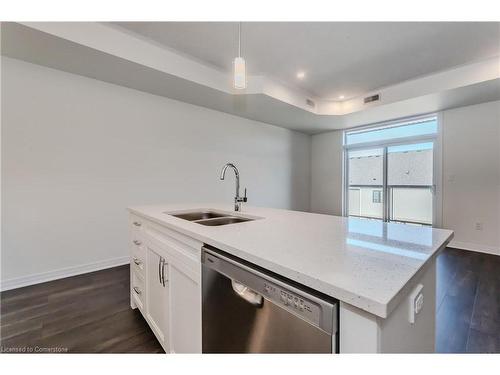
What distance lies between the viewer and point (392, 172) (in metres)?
4.75

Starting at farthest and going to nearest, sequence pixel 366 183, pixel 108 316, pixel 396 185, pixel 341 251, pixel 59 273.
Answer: pixel 366 183, pixel 396 185, pixel 59 273, pixel 108 316, pixel 341 251

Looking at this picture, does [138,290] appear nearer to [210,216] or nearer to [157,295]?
[157,295]

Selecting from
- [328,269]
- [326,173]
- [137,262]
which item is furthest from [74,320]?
[326,173]

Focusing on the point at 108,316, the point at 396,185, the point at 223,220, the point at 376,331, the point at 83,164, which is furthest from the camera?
the point at 396,185

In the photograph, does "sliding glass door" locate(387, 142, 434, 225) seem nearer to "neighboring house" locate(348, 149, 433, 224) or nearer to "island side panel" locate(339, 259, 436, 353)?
"neighboring house" locate(348, 149, 433, 224)

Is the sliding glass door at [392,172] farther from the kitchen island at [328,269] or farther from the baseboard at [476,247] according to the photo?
the kitchen island at [328,269]

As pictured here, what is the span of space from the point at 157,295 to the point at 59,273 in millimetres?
2002

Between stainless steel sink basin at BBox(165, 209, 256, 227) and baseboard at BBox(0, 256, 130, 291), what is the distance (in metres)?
1.80

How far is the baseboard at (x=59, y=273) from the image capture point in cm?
233

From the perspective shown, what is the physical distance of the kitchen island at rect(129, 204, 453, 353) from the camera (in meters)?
0.55

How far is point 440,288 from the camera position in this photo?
2299 mm
